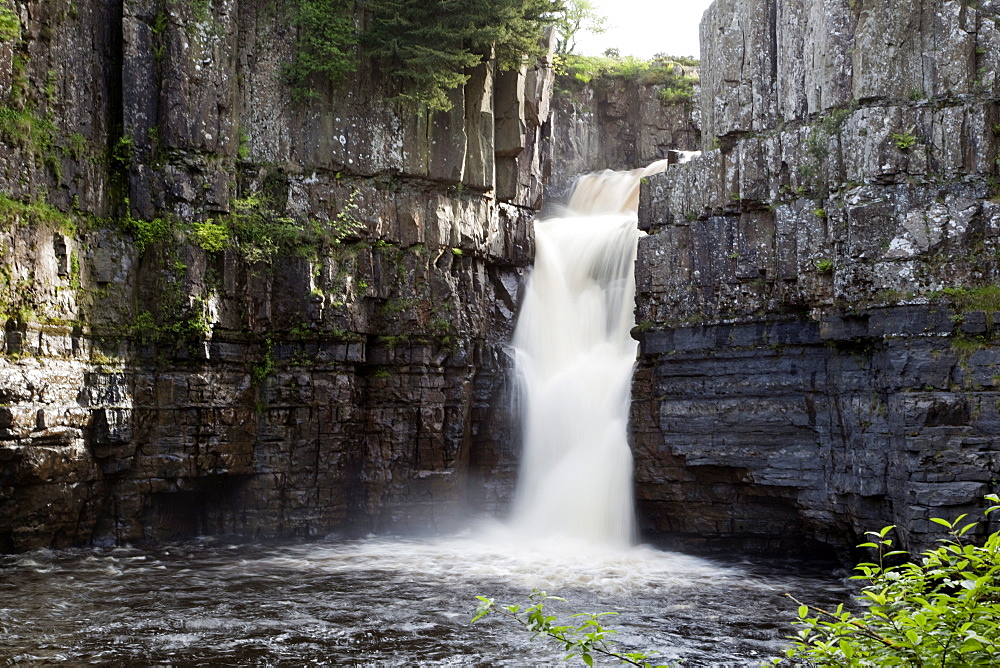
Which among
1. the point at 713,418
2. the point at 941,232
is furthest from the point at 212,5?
the point at 941,232

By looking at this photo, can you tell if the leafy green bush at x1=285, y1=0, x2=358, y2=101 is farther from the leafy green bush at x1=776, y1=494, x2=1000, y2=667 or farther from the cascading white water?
the leafy green bush at x1=776, y1=494, x2=1000, y2=667

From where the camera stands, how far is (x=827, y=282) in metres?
18.0

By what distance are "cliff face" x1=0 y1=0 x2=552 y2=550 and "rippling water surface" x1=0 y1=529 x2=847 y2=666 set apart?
1569 millimetres

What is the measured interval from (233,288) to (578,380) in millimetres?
7897

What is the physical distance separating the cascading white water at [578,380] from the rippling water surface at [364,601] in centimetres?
113

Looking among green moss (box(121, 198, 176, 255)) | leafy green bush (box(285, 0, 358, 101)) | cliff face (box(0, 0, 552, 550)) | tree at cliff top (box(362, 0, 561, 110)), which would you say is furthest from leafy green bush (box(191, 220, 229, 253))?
tree at cliff top (box(362, 0, 561, 110))

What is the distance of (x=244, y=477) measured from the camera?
20531 millimetres

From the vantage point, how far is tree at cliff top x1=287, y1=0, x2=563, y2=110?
71.3 ft

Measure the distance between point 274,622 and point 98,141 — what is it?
432 inches

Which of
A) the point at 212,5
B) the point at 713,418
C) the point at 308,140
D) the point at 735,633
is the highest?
the point at 212,5

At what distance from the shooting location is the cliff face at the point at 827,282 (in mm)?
16375

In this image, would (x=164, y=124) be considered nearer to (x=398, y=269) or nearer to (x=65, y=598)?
(x=398, y=269)

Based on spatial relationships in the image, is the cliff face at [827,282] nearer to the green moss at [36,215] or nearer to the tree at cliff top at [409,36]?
the tree at cliff top at [409,36]

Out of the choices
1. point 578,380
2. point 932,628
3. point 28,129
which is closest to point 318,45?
point 28,129
